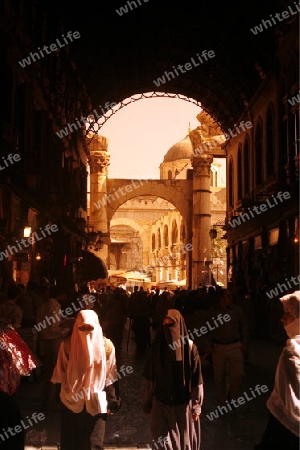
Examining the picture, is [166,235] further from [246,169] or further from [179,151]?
[246,169]

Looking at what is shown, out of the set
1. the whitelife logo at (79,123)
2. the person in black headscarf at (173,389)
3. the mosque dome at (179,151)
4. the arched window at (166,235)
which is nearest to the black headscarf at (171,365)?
the person in black headscarf at (173,389)

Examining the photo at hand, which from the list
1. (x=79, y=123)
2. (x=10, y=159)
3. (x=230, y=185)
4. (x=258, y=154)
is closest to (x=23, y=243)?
(x=10, y=159)

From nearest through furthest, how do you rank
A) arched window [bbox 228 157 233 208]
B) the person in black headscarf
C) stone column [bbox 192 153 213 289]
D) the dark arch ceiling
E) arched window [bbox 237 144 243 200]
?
1. the person in black headscarf
2. the dark arch ceiling
3. arched window [bbox 237 144 243 200]
4. arched window [bbox 228 157 233 208]
5. stone column [bbox 192 153 213 289]

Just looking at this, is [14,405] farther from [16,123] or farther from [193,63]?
[193,63]

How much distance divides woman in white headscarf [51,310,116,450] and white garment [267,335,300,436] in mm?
1675

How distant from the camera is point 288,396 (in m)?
4.35

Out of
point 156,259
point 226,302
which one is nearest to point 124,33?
point 226,302

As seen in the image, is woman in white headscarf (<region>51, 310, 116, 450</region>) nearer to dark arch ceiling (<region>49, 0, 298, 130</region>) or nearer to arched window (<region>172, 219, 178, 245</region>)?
dark arch ceiling (<region>49, 0, 298, 130</region>)

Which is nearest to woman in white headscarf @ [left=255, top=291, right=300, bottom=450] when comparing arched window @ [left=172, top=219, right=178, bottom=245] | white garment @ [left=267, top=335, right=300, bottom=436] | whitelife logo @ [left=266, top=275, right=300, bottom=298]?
white garment @ [left=267, top=335, right=300, bottom=436]

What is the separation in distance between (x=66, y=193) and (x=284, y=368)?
750 inches

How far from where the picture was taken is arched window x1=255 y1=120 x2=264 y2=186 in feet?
78.4

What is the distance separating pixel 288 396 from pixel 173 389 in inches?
60.3

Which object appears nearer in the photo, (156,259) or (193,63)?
(193,63)

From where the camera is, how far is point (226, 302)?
910cm
